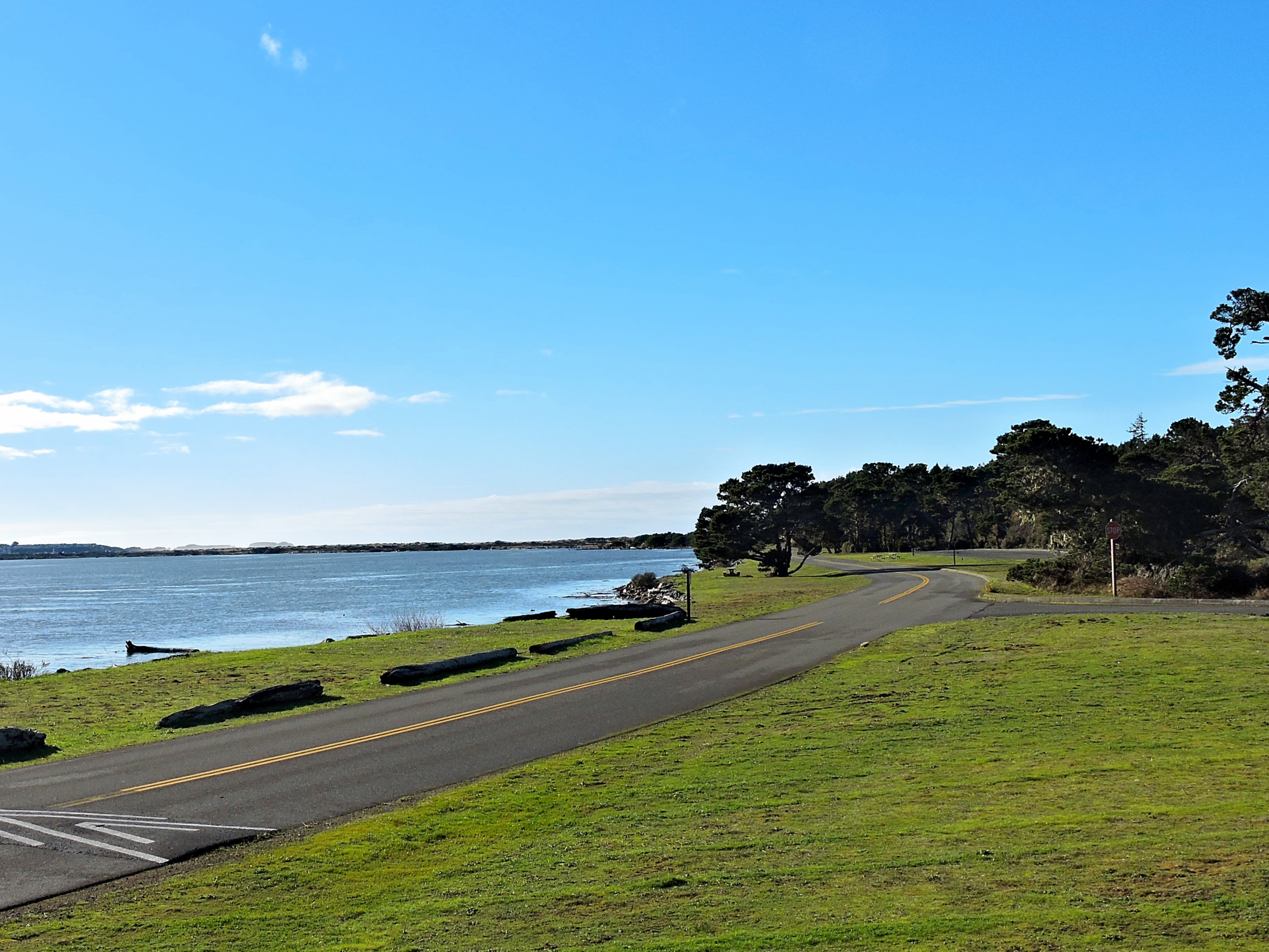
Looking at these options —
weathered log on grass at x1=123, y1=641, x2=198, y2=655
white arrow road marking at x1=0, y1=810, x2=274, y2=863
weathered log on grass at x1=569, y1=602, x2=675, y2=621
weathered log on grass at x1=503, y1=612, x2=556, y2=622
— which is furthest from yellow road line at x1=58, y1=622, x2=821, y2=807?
weathered log on grass at x1=123, y1=641, x2=198, y2=655

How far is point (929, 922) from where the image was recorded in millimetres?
6145

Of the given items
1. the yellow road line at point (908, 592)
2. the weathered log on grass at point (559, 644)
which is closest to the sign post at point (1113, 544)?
the yellow road line at point (908, 592)

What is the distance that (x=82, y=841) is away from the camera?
410 inches

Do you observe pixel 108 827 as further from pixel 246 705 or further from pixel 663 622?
pixel 663 622

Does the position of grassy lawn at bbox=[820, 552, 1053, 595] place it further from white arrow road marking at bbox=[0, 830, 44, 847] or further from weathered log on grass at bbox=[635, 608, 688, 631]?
white arrow road marking at bbox=[0, 830, 44, 847]

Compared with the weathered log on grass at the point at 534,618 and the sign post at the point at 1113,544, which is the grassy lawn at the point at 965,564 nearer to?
the sign post at the point at 1113,544

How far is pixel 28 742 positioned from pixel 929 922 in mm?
14877

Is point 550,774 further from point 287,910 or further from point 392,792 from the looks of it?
point 287,910

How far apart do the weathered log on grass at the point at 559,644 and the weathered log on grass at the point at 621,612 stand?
6417 millimetres

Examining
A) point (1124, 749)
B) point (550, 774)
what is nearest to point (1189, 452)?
point (1124, 749)

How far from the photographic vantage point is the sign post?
36250 mm

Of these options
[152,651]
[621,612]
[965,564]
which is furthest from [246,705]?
[965,564]

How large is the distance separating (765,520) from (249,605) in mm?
43858

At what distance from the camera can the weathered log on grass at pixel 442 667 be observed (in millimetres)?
22656
